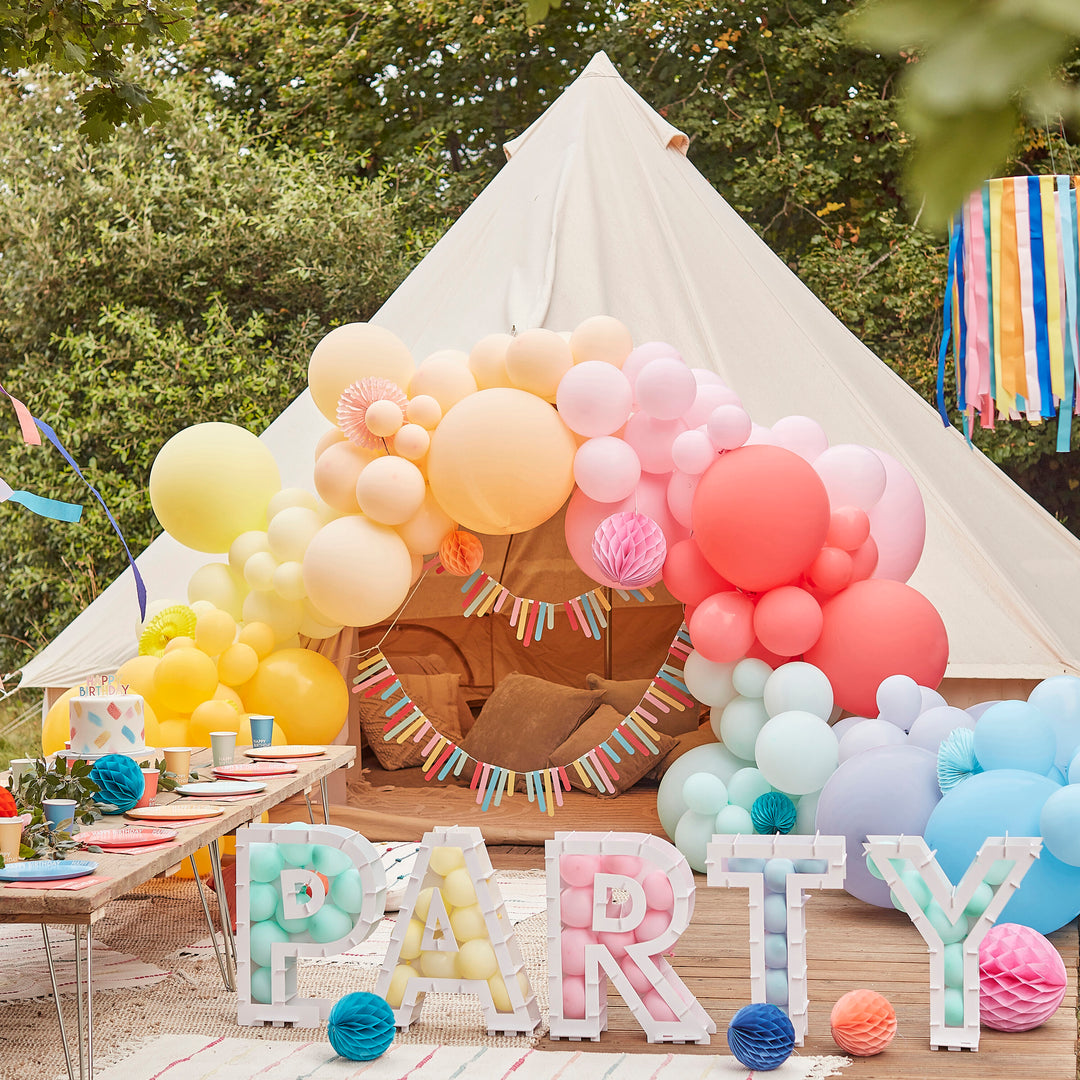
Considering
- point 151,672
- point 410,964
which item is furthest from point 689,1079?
point 151,672

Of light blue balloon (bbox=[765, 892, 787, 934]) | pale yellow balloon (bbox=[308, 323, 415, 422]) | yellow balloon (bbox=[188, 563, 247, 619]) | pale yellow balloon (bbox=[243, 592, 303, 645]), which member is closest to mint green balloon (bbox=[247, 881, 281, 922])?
light blue balloon (bbox=[765, 892, 787, 934])

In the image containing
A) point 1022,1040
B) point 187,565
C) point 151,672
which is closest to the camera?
point 1022,1040

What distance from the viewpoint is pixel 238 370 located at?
26.1 ft

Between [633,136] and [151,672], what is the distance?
9.33 ft

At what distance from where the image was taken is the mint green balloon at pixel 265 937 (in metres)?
2.81

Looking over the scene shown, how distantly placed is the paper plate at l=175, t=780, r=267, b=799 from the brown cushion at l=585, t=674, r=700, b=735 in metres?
2.37

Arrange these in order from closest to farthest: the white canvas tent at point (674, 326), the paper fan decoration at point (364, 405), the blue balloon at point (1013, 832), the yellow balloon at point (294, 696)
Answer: the blue balloon at point (1013, 832), the paper fan decoration at point (364, 405), the yellow balloon at point (294, 696), the white canvas tent at point (674, 326)

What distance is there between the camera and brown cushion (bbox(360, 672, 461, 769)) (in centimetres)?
527

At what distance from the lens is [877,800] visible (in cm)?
350

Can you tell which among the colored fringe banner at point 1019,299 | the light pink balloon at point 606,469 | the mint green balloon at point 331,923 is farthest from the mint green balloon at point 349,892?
the colored fringe banner at point 1019,299

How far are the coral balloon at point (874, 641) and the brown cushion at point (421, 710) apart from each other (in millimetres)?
1849

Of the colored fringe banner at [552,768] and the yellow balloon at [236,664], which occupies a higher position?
the yellow balloon at [236,664]

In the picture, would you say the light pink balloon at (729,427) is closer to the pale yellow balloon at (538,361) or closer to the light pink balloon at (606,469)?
the light pink balloon at (606,469)

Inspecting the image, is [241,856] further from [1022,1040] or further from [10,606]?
[10,606]
